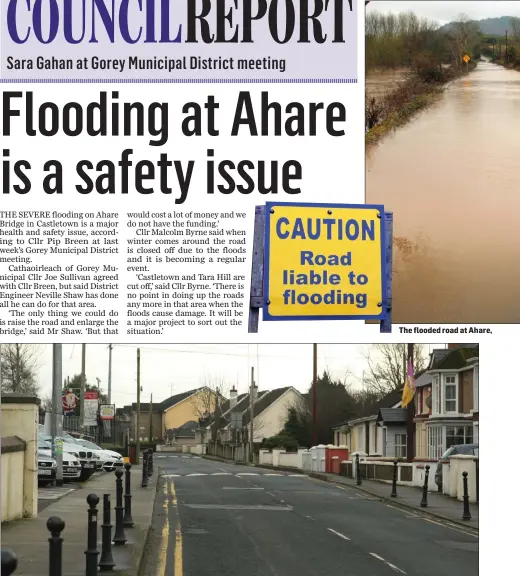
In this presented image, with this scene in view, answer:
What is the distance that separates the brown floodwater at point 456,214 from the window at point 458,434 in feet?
64.1

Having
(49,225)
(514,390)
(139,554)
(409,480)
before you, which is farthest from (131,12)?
(409,480)

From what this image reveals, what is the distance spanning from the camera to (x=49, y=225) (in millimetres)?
6895

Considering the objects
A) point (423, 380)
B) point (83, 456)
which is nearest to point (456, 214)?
point (83, 456)

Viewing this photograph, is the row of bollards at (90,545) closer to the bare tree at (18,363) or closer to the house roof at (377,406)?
the bare tree at (18,363)

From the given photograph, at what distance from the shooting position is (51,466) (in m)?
21.5

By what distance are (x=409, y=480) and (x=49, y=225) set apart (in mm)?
17018

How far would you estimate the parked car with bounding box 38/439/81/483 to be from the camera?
2147 centimetres

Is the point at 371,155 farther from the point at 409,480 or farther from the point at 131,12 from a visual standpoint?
the point at 409,480

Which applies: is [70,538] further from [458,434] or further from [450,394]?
[450,394]

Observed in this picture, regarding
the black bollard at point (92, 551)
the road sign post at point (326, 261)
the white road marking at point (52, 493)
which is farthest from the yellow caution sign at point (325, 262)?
the white road marking at point (52, 493)

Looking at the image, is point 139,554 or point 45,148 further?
point 139,554

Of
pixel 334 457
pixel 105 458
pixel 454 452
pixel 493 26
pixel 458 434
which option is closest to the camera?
pixel 493 26

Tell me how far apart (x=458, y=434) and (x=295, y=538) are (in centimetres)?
1402

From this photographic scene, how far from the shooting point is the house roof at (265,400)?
18141mm
